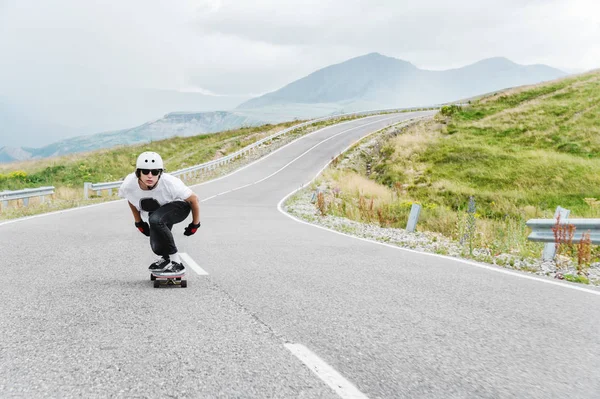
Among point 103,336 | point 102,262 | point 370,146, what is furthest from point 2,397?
point 370,146

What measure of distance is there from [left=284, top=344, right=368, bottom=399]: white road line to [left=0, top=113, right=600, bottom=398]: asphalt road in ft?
0.05

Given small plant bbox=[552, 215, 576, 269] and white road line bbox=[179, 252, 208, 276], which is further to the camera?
small plant bbox=[552, 215, 576, 269]

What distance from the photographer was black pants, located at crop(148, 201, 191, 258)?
5359 mm

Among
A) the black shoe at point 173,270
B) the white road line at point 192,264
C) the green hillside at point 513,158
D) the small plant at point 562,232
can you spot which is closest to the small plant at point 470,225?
the small plant at point 562,232

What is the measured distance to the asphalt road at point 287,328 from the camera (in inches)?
119

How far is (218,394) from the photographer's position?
9.26ft

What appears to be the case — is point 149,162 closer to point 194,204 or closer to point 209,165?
point 194,204

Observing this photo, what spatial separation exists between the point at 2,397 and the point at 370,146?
36.6 m

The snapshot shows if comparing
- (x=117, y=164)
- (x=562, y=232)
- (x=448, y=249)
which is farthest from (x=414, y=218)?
(x=117, y=164)

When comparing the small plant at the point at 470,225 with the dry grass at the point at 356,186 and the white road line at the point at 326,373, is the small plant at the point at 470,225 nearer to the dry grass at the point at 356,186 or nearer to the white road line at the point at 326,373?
the white road line at the point at 326,373

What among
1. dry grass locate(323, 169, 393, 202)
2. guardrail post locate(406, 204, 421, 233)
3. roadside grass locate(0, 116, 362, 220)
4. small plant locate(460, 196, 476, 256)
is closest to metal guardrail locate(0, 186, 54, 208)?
roadside grass locate(0, 116, 362, 220)

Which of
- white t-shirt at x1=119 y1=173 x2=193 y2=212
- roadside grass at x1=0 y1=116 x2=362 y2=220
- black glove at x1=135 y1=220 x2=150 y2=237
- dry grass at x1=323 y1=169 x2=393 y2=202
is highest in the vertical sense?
white t-shirt at x1=119 y1=173 x2=193 y2=212

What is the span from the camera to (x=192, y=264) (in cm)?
709

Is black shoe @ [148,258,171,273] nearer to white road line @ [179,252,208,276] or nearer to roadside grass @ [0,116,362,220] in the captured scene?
white road line @ [179,252,208,276]
